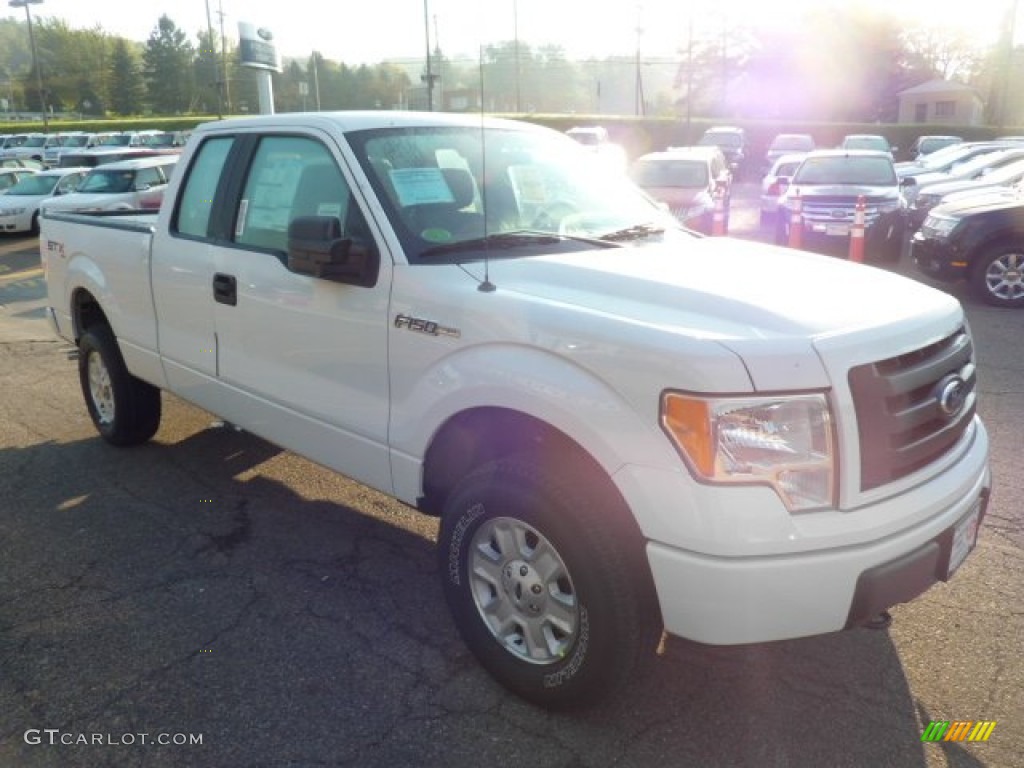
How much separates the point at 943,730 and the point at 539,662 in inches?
51.6

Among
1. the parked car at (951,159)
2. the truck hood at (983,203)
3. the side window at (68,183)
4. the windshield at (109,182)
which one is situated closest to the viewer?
the truck hood at (983,203)

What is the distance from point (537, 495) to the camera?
266cm

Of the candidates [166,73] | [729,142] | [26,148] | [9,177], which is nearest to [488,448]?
[9,177]

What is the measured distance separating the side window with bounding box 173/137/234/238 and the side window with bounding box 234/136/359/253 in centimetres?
33

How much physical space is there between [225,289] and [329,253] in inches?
42.4

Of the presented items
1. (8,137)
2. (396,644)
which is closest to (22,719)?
(396,644)

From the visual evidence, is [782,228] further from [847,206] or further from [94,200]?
[94,200]

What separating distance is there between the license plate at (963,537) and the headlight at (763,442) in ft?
2.08

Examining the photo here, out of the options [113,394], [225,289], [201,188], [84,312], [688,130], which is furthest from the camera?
[688,130]

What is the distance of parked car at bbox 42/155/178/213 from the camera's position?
16.2 metres

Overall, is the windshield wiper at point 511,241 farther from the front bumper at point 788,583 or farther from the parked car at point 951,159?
the parked car at point 951,159

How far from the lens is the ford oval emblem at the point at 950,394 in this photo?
2.71 m

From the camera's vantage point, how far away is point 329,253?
3.22 meters

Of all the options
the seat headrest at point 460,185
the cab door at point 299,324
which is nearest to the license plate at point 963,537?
the cab door at point 299,324
